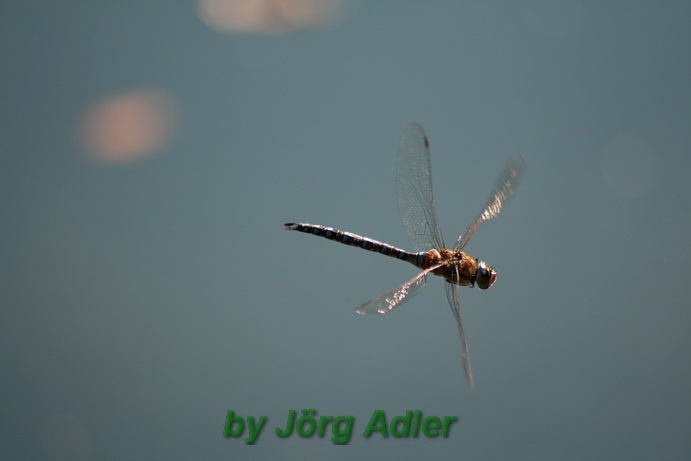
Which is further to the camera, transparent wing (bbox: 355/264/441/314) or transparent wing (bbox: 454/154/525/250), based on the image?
transparent wing (bbox: 454/154/525/250)

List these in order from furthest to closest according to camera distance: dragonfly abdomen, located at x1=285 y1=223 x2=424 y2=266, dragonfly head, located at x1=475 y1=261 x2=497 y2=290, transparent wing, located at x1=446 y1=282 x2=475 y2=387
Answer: dragonfly abdomen, located at x1=285 y1=223 x2=424 y2=266 < dragonfly head, located at x1=475 y1=261 x2=497 y2=290 < transparent wing, located at x1=446 y1=282 x2=475 y2=387

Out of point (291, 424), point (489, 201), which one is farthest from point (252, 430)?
point (489, 201)

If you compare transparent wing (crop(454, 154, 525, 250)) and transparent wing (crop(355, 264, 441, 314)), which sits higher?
transparent wing (crop(454, 154, 525, 250))

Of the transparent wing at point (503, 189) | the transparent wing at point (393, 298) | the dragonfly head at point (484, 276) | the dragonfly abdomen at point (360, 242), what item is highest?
the transparent wing at point (503, 189)

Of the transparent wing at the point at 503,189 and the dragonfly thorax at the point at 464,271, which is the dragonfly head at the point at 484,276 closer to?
the dragonfly thorax at the point at 464,271

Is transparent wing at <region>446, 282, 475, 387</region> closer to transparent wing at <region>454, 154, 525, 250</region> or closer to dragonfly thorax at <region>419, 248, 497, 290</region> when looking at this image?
dragonfly thorax at <region>419, 248, 497, 290</region>

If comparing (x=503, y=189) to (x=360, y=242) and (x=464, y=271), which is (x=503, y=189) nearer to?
(x=464, y=271)

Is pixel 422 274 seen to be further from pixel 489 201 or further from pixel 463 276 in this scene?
pixel 489 201
